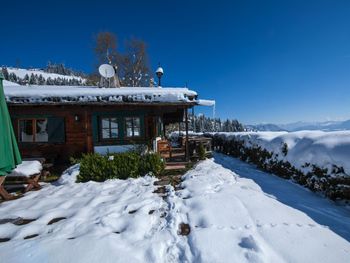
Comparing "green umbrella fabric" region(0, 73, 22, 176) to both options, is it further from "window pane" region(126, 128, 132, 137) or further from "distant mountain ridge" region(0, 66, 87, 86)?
"distant mountain ridge" region(0, 66, 87, 86)

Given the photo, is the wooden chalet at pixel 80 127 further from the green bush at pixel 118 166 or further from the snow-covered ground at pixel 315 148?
the snow-covered ground at pixel 315 148

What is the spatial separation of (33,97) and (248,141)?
32.2 ft

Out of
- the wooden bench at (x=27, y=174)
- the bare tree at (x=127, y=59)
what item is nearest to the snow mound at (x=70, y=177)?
the wooden bench at (x=27, y=174)

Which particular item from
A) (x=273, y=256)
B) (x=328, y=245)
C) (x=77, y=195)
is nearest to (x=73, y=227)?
(x=77, y=195)

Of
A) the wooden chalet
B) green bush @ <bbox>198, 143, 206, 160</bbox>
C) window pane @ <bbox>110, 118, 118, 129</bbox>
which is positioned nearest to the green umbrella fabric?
the wooden chalet

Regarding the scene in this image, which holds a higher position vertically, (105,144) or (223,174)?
(105,144)

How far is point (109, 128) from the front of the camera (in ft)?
34.7

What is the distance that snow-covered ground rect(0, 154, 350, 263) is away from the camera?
9.78 feet

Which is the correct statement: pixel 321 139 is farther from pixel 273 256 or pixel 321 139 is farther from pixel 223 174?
pixel 273 256

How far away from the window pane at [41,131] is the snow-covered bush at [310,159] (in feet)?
32.3

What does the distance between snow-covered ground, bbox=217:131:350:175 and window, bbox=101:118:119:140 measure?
6744mm

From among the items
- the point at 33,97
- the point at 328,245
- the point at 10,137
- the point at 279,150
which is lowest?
the point at 328,245

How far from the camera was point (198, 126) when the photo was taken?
6775 cm

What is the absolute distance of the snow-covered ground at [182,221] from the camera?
9.78 ft
